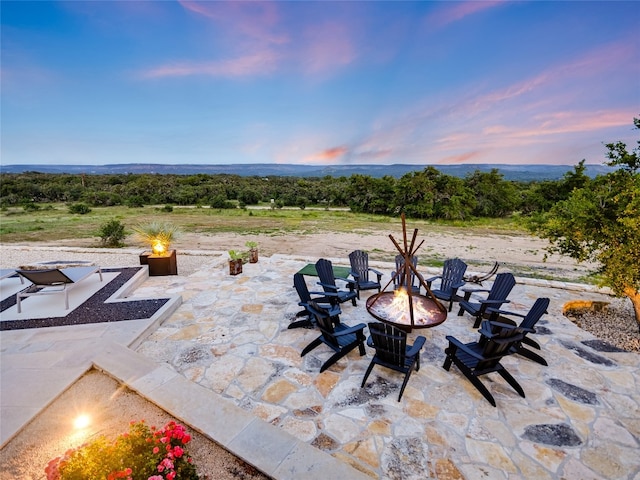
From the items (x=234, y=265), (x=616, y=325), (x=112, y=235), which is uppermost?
(x=234, y=265)

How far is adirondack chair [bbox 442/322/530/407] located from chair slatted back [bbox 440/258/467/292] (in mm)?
1933

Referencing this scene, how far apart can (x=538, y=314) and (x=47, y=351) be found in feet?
21.5

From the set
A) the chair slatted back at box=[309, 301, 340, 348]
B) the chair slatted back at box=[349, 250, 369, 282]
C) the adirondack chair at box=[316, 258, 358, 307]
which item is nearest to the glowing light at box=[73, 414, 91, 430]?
the chair slatted back at box=[309, 301, 340, 348]

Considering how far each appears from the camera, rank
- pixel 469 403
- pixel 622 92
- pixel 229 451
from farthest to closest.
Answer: pixel 622 92
pixel 469 403
pixel 229 451

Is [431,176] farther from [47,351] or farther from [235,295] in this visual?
[47,351]

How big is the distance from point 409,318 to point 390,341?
1.47 ft

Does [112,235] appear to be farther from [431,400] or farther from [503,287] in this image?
[503,287]

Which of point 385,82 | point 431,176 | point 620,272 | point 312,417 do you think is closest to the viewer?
point 312,417

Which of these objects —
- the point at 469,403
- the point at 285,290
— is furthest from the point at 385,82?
the point at 469,403

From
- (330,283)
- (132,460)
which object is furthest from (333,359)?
(132,460)

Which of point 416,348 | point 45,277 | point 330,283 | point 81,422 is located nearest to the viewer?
point 81,422

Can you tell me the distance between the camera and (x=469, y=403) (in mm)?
2947

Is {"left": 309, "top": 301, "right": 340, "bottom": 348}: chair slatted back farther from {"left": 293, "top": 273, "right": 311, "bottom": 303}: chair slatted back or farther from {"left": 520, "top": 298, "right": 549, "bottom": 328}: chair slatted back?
{"left": 520, "top": 298, "right": 549, "bottom": 328}: chair slatted back

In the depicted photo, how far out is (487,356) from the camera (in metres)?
3.02
